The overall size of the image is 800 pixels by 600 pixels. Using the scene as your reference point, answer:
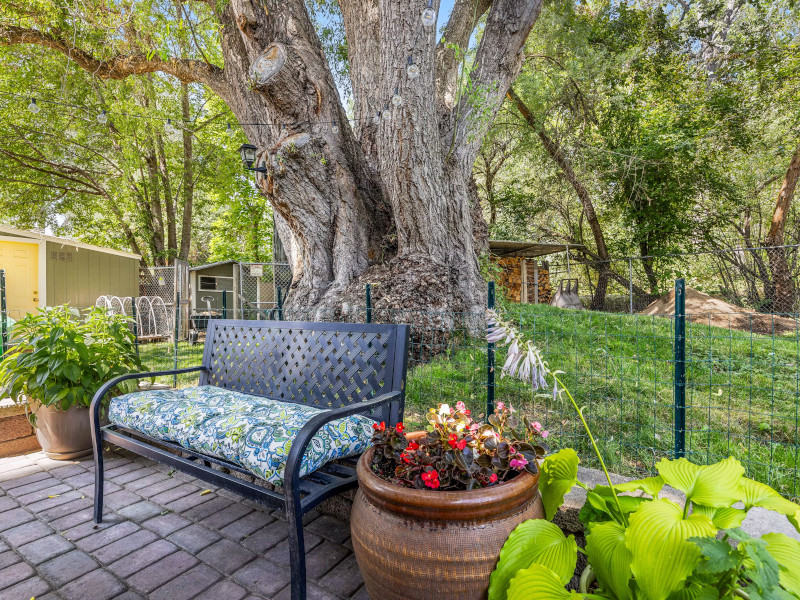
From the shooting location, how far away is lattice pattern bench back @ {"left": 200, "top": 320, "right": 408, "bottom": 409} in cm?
208

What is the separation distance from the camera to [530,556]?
1.26 meters

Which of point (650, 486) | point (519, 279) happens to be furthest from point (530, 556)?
point (519, 279)

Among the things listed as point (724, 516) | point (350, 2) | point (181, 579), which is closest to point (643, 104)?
point (350, 2)

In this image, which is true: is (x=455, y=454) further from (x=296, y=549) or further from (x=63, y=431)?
(x=63, y=431)

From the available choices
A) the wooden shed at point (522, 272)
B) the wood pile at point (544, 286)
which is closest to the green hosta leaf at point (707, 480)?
the wooden shed at point (522, 272)

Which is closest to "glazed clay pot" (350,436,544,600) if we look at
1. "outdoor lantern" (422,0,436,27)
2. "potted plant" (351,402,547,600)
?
"potted plant" (351,402,547,600)

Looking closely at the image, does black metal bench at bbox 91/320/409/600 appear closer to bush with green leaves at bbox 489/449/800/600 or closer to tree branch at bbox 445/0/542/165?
bush with green leaves at bbox 489/449/800/600

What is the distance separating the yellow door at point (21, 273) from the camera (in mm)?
9812

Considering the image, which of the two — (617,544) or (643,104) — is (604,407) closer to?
(617,544)

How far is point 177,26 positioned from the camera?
4.47 metres

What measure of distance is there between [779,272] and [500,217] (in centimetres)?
823

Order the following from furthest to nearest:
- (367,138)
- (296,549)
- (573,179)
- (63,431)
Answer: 1. (573,179)
2. (367,138)
3. (63,431)
4. (296,549)

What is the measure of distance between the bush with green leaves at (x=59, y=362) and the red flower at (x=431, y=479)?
2561mm

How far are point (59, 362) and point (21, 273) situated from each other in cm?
974
